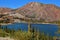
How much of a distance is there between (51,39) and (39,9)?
16071cm

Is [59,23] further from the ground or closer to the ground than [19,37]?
further from the ground

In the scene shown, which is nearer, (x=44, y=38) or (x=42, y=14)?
(x=44, y=38)

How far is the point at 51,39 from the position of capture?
1093 centimetres

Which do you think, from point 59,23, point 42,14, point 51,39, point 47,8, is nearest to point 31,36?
point 51,39

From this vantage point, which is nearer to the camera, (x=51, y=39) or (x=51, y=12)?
(x=51, y=39)

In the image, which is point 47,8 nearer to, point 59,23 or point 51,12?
point 51,12

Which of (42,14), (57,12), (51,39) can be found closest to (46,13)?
(42,14)

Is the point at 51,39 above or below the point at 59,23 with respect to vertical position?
below

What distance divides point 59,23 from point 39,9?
163m

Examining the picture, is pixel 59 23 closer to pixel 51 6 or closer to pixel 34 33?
pixel 34 33

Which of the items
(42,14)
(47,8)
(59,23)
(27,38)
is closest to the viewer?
(59,23)

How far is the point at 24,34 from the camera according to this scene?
10.8 m

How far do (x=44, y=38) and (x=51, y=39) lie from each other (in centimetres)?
35

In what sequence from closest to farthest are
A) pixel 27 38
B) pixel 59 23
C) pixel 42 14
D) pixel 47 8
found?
1. pixel 59 23
2. pixel 27 38
3. pixel 42 14
4. pixel 47 8
